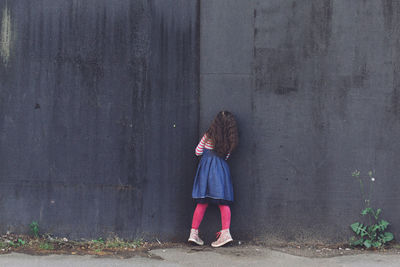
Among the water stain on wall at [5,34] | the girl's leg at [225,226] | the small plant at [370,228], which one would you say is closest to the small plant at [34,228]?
the water stain on wall at [5,34]

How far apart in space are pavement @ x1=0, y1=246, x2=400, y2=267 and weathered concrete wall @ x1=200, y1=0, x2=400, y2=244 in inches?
18.9

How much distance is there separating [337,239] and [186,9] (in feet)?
11.2

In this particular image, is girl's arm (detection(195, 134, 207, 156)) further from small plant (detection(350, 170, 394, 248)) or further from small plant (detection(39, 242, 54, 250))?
small plant (detection(39, 242, 54, 250))

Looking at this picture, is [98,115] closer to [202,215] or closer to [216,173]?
[216,173]

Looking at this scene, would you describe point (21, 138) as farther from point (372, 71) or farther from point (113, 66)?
point (372, 71)

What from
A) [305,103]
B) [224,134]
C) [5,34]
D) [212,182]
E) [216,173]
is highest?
[5,34]

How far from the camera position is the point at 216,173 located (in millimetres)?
6559

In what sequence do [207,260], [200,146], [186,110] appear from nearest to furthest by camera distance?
[207,260] < [200,146] < [186,110]

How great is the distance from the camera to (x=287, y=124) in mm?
6746

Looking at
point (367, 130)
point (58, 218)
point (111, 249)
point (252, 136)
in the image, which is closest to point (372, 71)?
point (367, 130)

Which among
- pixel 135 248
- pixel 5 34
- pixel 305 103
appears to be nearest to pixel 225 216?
pixel 135 248

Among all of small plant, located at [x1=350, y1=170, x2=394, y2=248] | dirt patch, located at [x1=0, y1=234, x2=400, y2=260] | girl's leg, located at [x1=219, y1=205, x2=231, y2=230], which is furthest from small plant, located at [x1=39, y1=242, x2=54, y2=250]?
small plant, located at [x1=350, y1=170, x2=394, y2=248]

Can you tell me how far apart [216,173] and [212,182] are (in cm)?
12

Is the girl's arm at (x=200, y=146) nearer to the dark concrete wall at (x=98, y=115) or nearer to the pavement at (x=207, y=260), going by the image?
the dark concrete wall at (x=98, y=115)
